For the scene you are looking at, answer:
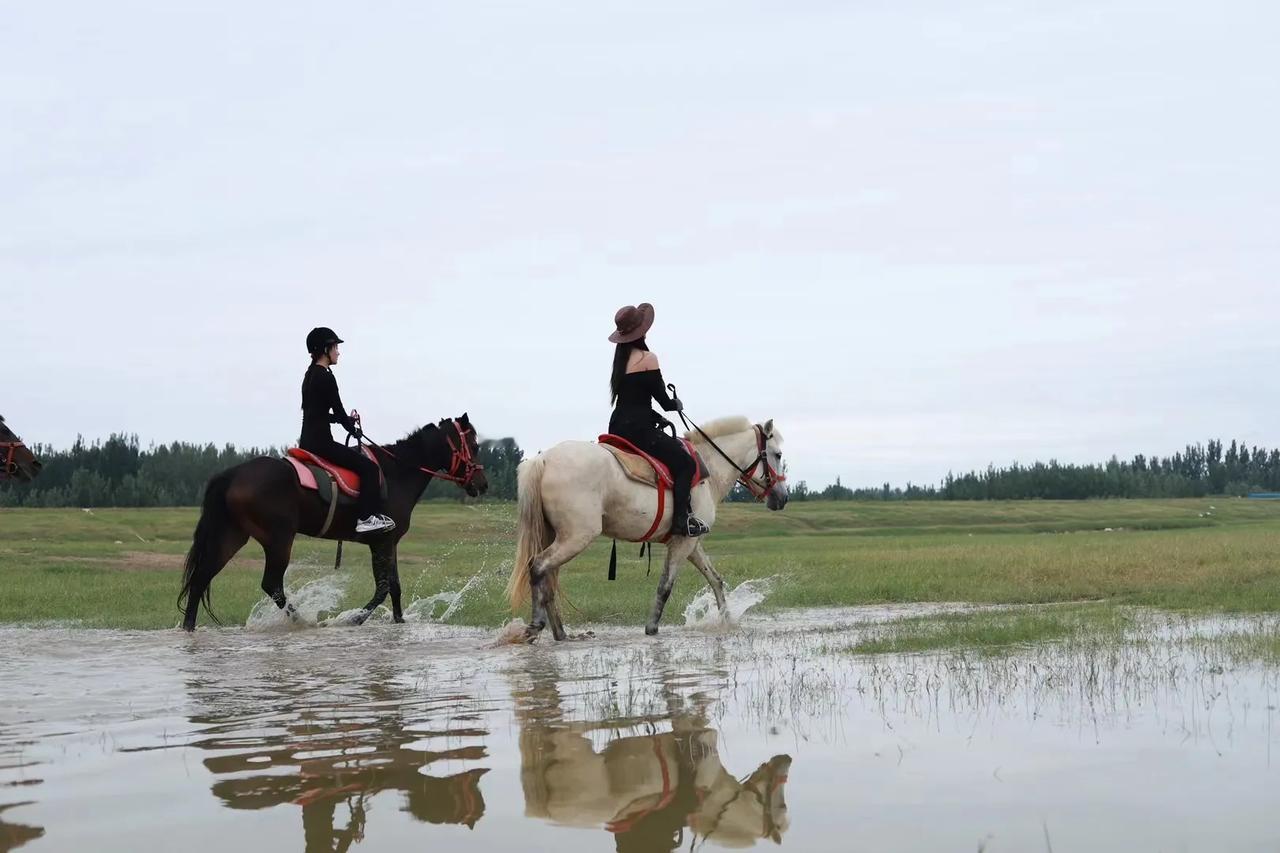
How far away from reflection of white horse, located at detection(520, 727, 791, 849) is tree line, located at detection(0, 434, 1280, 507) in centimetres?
911

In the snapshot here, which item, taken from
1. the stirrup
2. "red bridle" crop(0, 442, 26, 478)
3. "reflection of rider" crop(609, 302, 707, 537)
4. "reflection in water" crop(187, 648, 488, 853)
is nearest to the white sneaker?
"reflection of rider" crop(609, 302, 707, 537)

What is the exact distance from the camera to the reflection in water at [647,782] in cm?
468

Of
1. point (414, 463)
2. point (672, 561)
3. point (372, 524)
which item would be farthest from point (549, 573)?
point (414, 463)

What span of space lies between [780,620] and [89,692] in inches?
322

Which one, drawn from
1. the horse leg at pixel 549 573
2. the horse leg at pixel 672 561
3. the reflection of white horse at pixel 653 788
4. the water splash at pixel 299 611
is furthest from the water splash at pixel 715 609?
the reflection of white horse at pixel 653 788

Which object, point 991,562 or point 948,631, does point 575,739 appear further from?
point 991,562

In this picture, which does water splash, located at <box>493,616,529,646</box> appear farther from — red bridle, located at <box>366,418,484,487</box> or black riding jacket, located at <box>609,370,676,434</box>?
red bridle, located at <box>366,418,484,487</box>

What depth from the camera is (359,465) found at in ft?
48.0

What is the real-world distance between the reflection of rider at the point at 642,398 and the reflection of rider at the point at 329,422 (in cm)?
323

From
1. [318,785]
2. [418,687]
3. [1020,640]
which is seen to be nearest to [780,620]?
[1020,640]

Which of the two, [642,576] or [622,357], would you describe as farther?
[642,576]

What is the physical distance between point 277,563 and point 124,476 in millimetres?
62052

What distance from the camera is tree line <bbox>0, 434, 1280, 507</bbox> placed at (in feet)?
222

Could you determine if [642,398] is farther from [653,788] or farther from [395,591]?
[653,788]
